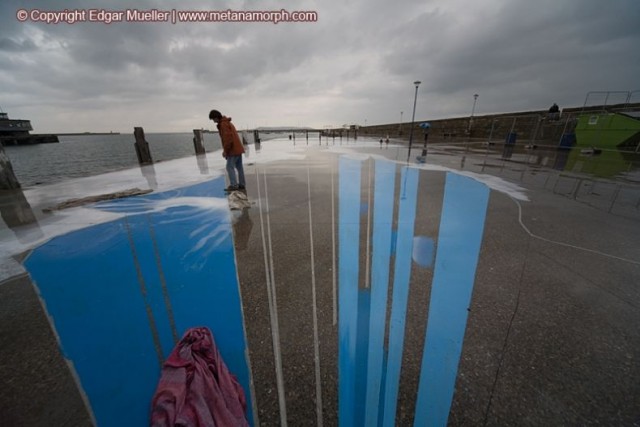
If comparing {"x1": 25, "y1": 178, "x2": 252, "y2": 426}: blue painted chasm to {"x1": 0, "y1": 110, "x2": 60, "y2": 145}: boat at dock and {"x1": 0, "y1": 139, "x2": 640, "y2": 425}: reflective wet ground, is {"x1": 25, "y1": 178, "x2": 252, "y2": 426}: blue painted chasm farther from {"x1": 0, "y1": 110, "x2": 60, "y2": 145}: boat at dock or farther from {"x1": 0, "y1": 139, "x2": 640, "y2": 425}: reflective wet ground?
{"x1": 0, "y1": 110, "x2": 60, "y2": 145}: boat at dock

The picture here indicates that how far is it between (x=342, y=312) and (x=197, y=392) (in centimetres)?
133

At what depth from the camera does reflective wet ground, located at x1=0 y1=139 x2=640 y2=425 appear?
1586 mm

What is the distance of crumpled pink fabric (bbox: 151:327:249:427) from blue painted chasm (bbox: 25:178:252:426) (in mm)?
152

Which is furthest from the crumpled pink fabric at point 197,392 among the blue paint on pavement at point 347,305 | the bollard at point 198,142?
the bollard at point 198,142

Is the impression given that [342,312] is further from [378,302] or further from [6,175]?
[6,175]

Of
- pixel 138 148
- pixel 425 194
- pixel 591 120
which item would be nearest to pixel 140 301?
pixel 425 194

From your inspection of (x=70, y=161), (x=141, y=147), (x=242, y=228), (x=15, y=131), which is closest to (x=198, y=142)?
(x=141, y=147)

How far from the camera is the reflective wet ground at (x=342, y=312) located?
1586mm

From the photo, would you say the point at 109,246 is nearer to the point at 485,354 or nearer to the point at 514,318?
the point at 485,354

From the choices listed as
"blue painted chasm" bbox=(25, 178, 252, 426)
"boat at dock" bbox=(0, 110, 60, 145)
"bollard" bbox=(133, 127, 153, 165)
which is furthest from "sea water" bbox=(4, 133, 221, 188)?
"boat at dock" bbox=(0, 110, 60, 145)

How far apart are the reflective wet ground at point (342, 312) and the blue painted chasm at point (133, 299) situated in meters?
0.01

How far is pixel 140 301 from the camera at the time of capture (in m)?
2.44

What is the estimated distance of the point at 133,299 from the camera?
8.09ft

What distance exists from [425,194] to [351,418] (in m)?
5.63
